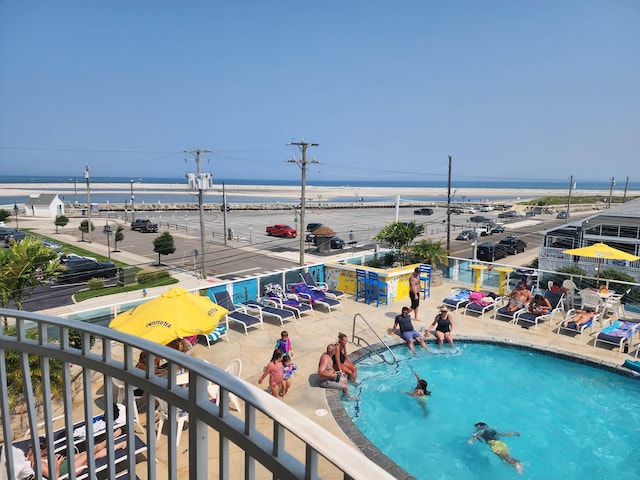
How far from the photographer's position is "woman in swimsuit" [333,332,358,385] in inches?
335

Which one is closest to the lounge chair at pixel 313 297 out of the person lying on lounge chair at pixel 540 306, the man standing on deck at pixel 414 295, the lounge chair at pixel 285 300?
the lounge chair at pixel 285 300

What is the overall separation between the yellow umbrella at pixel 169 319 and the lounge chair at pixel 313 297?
4.97 meters

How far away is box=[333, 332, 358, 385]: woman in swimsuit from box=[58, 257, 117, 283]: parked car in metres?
18.0

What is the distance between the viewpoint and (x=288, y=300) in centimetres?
1243


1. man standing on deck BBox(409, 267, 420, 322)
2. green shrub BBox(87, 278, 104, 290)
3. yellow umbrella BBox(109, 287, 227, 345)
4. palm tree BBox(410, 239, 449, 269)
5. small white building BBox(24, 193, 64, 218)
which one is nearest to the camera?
yellow umbrella BBox(109, 287, 227, 345)

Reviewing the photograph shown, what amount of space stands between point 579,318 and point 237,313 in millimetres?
9006

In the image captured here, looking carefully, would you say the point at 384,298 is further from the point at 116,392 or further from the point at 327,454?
the point at 327,454

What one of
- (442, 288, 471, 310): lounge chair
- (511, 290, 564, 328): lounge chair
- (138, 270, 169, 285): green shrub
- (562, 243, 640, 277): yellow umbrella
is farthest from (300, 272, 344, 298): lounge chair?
(138, 270, 169, 285): green shrub

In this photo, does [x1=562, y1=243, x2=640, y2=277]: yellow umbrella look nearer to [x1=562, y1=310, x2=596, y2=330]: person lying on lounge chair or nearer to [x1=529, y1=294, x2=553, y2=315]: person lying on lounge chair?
[x1=529, y1=294, x2=553, y2=315]: person lying on lounge chair

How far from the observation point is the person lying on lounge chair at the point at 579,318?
1159 cm

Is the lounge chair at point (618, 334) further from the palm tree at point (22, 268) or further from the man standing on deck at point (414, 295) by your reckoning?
the palm tree at point (22, 268)

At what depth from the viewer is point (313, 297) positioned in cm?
1285

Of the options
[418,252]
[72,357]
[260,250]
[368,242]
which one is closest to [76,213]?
[260,250]

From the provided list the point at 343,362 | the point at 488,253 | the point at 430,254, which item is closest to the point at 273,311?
the point at 343,362
